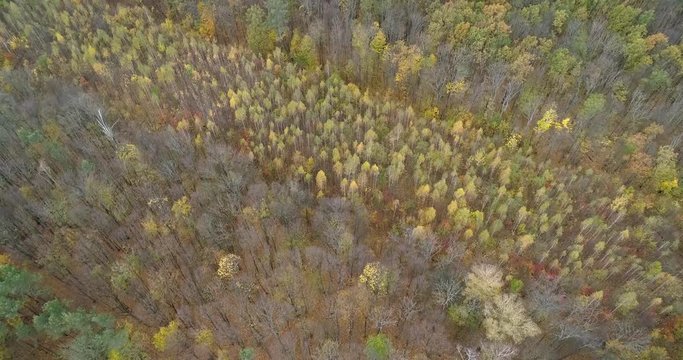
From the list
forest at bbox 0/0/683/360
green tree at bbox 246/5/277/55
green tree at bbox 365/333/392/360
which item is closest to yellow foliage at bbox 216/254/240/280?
forest at bbox 0/0/683/360

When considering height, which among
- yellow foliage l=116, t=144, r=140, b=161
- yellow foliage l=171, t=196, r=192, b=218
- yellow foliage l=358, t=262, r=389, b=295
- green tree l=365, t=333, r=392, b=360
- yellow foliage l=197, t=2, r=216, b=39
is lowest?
A: green tree l=365, t=333, r=392, b=360

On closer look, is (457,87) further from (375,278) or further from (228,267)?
(228,267)

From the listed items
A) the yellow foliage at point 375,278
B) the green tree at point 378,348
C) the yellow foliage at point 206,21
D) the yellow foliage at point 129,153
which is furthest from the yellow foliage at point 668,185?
the yellow foliage at point 206,21

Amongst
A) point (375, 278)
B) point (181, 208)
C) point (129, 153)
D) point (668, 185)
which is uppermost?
point (129, 153)

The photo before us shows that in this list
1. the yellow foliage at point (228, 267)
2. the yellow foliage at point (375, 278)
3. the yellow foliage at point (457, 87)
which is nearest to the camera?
the yellow foliage at point (375, 278)

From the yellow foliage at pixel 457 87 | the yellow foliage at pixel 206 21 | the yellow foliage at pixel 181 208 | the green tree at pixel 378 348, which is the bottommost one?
the green tree at pixel 378 348

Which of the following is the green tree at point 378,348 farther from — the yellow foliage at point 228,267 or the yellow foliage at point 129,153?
the yellow foliage at point 129,153

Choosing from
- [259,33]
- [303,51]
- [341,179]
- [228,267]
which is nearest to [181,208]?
[228,267]

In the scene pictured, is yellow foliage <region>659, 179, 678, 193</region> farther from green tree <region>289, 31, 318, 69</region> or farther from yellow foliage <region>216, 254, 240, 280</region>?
yellow foliage <region>216, 254, 240, 280</region>
